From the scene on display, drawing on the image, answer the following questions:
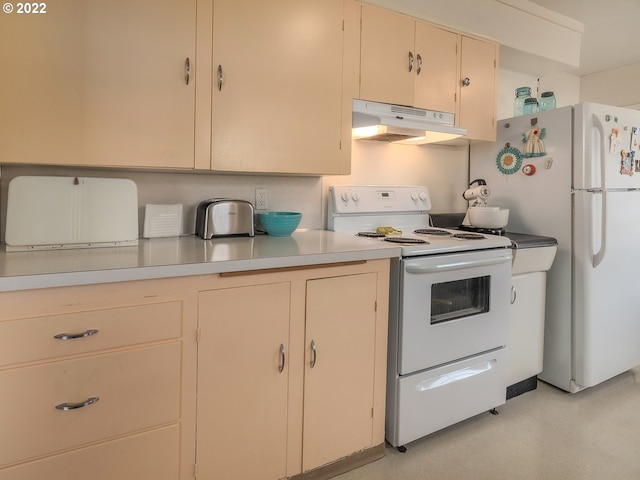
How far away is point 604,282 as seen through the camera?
7.39 feet

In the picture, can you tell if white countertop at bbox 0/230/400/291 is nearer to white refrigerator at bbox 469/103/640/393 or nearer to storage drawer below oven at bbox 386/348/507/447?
storage drawer below oven at bbox 386/348/507/447

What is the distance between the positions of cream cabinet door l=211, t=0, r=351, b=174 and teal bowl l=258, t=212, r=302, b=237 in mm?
244

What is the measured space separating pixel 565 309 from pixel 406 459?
1347 mm

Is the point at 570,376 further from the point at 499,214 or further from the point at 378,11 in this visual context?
the point at 378,11

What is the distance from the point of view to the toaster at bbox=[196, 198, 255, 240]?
177 centimetres

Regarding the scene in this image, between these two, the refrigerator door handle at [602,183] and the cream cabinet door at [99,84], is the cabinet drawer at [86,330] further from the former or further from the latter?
the refrigerator door handle at [602,183]

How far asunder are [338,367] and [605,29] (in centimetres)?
311

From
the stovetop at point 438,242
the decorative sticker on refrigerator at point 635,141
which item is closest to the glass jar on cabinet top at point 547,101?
the decorative sticker on refrigerator at point 635,141

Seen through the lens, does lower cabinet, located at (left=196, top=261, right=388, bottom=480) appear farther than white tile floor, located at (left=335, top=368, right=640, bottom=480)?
No

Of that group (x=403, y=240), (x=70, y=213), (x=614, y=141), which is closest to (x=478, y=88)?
(x=614, y=141)

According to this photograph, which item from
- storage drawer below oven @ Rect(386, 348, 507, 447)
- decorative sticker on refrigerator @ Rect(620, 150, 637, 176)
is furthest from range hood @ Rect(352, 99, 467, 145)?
storage drawer below oven @ Rect(386, 348, 507, 447)

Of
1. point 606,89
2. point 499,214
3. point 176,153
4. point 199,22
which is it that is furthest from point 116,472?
point 606,89

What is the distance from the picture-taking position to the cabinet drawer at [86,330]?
100 cm

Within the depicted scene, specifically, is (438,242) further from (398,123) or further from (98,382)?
(98,382)
